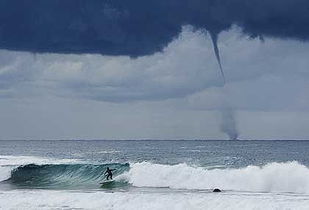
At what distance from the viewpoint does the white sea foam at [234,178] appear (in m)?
35.0

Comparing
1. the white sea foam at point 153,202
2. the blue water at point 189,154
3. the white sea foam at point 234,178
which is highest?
the blue water at point 189,154

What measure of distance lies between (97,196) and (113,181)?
12750 mm

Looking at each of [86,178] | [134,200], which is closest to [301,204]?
[134,200]

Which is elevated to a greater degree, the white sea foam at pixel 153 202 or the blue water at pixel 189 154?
the blue water at pixel 189 154

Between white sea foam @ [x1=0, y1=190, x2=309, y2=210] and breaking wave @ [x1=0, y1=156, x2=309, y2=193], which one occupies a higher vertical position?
breaking wave @ [x1=0, y1=156, x2=309, y2=193]

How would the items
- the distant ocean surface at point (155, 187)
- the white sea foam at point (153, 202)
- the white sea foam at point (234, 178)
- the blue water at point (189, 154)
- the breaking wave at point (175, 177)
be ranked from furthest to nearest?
the blue water at point (189, 154), the breaking wave at point (175, 177), the white sea foam at point (234, 178), the distant ocean surface at point (155, 187), the white sea foam at point (153, 202)

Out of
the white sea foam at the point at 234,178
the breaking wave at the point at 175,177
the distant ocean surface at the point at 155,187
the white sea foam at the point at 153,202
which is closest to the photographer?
the white sea foam at the point at 153,202

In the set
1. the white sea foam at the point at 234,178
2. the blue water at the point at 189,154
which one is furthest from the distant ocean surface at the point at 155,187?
the blue water at the point at 189,154

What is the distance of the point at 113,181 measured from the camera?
41188 millimetres

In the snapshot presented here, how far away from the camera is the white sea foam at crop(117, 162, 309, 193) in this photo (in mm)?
34969

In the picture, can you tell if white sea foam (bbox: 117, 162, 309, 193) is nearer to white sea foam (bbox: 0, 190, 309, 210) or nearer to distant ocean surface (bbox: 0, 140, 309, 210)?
distant ocean surface (bbox: 0, 140, 309, 210)

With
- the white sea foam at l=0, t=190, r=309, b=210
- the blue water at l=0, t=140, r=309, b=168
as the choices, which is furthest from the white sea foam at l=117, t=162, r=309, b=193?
the blue water at l=0, t=140, r=309, b=168

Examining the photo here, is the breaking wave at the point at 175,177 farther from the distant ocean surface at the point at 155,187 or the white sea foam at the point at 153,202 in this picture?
the white sea foam at the point at 153,202

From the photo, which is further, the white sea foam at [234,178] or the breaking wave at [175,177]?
the breaking wave at [175,177]
